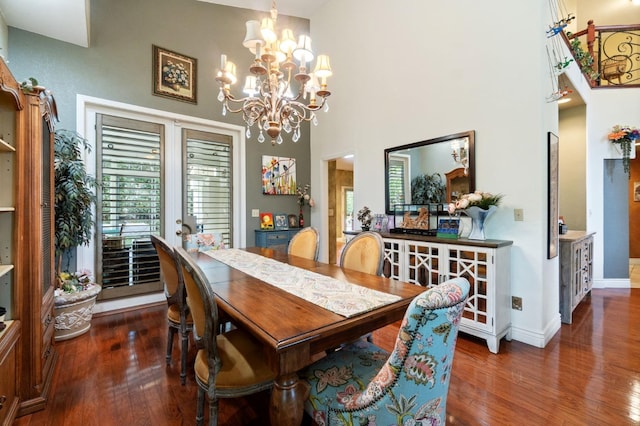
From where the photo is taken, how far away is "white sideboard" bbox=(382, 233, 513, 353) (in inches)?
92.9

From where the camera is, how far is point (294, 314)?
1232 mm

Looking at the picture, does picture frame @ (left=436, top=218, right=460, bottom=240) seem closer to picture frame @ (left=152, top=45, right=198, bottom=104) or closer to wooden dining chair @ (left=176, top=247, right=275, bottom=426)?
wooden dining chair @ (left=176, top=247, right=275, bottom=426)

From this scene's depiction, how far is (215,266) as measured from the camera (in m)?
2.21

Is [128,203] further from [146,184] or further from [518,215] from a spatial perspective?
[518,215]

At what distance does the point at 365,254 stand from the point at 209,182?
277 centimetres

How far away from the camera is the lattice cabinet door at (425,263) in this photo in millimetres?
2678

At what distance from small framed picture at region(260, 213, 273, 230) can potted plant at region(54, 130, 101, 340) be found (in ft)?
7.03

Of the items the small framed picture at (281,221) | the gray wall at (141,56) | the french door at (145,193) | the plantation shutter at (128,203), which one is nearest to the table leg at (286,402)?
the french door at (145,193)

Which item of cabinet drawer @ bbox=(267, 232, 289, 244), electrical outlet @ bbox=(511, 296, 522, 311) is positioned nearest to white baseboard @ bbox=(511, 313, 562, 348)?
electrical outlet @ bbox=(511, 296, 522, 311)

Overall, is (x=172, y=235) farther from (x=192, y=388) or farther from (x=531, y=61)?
(x=531, y=61)

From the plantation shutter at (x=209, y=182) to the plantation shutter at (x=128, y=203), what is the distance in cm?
36

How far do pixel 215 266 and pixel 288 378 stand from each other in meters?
1.36

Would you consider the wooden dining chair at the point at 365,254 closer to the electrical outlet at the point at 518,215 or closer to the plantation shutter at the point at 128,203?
the electrical outlet at the point at 518,215

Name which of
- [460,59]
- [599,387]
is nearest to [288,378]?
[599,387]
